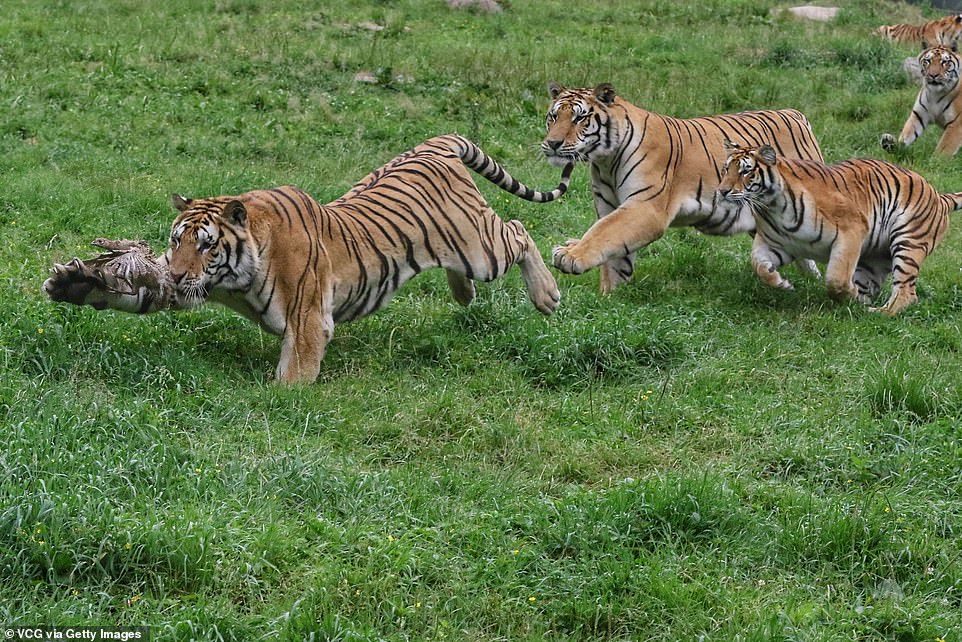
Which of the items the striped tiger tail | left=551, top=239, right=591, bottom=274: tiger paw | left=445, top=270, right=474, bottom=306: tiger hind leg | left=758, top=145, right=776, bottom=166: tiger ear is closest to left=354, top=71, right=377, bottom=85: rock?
the striped tiger tail

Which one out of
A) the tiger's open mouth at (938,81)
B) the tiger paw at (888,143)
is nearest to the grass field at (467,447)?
the tiger paw at (888,143)

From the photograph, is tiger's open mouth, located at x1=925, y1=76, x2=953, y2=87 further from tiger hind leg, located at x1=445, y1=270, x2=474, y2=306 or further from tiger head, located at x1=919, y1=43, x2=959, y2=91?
tiger hind leg, located at x1=445, y1=270, x2=474, y2=306

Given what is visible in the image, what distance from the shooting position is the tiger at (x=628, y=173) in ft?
23.4

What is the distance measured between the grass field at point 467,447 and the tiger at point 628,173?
31 cm

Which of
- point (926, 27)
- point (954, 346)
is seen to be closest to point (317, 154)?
point (954, 346)

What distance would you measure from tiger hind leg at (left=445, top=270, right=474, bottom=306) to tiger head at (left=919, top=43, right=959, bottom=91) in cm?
644

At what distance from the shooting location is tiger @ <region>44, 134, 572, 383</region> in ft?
17.6

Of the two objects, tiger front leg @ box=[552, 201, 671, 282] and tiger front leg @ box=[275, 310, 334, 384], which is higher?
tiger front leg @ box=[552, 201, 671, 282]

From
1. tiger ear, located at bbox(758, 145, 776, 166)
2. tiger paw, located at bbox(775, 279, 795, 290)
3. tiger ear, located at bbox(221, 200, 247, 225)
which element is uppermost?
tiger ear, located at bbox(758, 145, 776, 166)

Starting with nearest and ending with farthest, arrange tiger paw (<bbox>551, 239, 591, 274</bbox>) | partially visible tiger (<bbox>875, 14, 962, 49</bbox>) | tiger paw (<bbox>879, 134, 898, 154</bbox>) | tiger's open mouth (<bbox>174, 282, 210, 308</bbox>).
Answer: tiger's open mouth (<bbox>174, 282, 210, 308</bbox>)
tiger paw (<bbox>551, 239, 591, 274</bbox>)
tiger paw (<bbox>879, 134, 898, 154</bbox>)
partially visible tiger (<bbox>875, 14, 962, 49</bbox>)

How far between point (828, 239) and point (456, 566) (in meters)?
3.79

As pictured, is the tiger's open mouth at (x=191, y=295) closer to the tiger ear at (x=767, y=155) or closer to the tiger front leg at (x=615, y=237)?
the tiger front leg at (x=615, y=237)

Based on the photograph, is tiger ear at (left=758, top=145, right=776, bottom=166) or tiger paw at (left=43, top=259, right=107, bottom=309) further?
tiger ear at (left=758, top=145, right=776, bottom=166)

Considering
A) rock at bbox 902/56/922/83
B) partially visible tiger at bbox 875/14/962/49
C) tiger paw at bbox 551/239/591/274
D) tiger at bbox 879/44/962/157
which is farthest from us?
partially visible tiger at bbox 875/14/962/49
